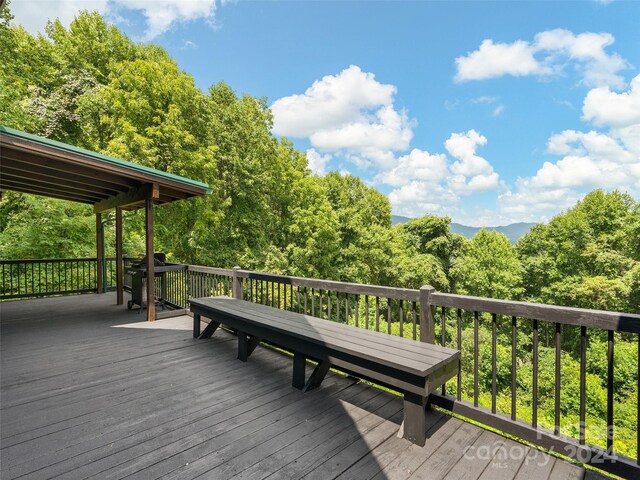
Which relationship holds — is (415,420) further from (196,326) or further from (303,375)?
(196,326)

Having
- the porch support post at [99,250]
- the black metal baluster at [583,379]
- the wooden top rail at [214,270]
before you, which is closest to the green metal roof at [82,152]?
the wooden top rail at [214,270]

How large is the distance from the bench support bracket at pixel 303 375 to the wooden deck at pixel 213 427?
8 centimetres

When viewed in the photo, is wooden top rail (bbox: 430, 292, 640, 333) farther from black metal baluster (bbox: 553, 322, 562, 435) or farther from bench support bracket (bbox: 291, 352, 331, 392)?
bench support bracket (bbox: 291, 352, 331, 392)

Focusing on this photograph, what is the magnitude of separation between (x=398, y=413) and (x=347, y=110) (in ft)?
79.4

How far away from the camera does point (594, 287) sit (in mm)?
15148

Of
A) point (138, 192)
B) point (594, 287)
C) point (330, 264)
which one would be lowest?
point (594, 287)

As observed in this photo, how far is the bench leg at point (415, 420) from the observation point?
1938 millimetres

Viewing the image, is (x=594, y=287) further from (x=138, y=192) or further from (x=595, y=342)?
(x=138, y=192)

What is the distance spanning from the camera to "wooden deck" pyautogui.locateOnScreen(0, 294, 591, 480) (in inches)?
68.3

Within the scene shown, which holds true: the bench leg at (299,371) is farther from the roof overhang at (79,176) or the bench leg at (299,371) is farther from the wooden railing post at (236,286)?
the roof overhang at (79,176)

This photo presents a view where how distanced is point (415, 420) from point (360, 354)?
51 centimetres

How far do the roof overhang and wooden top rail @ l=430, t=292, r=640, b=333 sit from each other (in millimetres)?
4284

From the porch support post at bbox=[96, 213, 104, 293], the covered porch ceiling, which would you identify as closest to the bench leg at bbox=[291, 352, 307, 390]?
the covered porch ceiling

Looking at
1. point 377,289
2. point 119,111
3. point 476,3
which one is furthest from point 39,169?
point 476,3
